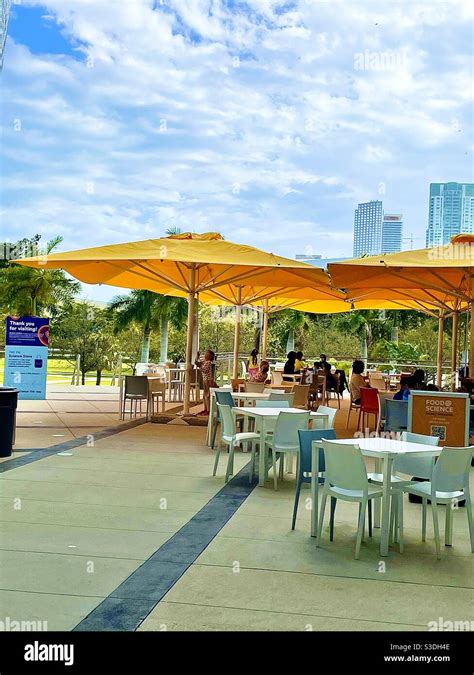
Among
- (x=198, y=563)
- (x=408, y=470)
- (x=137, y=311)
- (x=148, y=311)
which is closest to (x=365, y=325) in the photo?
(x=148, y=311)

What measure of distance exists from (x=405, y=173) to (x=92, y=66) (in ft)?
224

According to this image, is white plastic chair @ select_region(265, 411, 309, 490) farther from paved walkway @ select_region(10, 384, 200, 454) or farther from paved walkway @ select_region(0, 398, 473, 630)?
paved walkway @ select_region(10, 384, 200, 454)

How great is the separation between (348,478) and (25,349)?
1236cm

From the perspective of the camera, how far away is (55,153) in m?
58.9

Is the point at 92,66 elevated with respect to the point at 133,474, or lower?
elevated

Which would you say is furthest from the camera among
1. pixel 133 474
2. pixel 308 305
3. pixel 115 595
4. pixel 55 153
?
pixel 55 153

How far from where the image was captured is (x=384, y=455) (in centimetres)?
533

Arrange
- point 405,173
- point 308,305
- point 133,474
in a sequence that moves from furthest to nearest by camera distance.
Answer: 1. point 405,173
2. point 308,305
3. point 133,474

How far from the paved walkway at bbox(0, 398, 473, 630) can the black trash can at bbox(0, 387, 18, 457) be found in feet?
3.66

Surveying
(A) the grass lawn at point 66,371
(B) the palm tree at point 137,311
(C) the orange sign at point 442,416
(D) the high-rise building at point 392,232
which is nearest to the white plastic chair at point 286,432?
(C) the orange sign at point 442,416

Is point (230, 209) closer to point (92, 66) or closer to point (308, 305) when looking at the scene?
point (308, 305)

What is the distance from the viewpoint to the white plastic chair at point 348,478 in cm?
518
